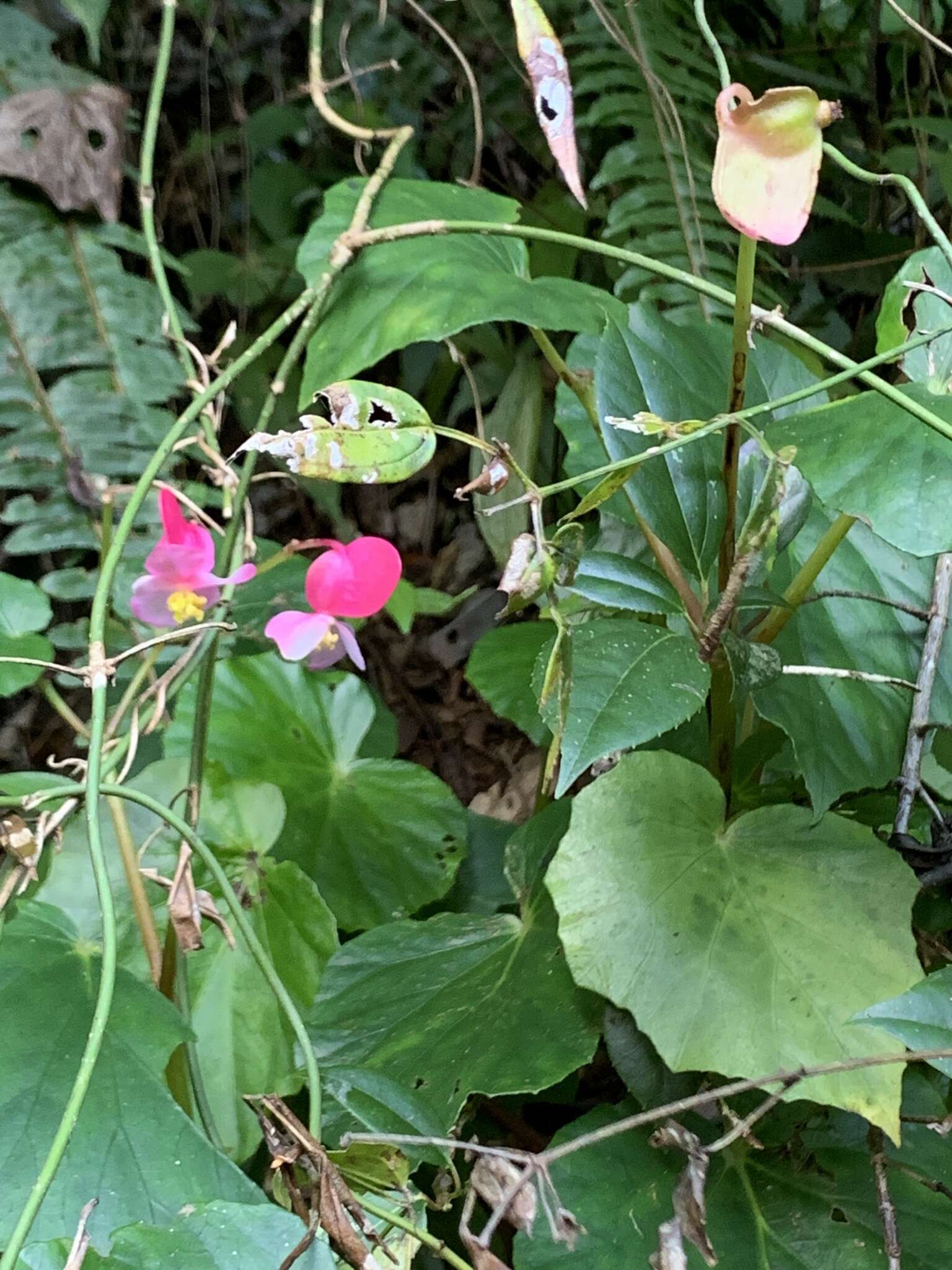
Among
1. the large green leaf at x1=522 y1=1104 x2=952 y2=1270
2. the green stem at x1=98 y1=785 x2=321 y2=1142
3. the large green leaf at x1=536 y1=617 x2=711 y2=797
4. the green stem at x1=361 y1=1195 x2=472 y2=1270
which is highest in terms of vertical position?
the large green leaf at x1=536 y1=617 x2=711 y2=797

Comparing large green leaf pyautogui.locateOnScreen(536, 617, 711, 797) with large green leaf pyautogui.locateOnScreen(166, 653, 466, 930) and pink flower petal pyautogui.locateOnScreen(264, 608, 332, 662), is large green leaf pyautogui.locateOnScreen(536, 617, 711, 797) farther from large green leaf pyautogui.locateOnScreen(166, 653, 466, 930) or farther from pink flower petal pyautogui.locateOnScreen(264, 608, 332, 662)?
large green leaf pyautogui.locateOnScreen(166, 653, 466, 930)

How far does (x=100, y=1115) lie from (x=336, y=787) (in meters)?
0.41

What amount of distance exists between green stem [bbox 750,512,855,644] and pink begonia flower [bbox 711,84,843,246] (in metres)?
0.18

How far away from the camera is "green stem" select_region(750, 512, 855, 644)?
483mm

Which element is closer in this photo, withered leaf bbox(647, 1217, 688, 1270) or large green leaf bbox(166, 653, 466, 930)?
withered leaf bbox(647, 1217, 688, 1270)

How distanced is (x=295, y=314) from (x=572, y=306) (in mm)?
182

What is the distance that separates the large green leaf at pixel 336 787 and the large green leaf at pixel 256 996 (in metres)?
0.09

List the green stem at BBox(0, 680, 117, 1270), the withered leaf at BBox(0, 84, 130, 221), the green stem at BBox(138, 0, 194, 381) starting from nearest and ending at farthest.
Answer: the green stem at BBox(0, 680, 117, 1270) < the green stem at BBox(138, 0, 194, 381) < the withered leaf at BBox(0, 84, 130, 221)

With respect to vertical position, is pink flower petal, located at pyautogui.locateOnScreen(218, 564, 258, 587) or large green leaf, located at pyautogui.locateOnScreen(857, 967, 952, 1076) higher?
pink flower petal, located at pyautogui.locateOnScreen(218, 564, 258, 587)

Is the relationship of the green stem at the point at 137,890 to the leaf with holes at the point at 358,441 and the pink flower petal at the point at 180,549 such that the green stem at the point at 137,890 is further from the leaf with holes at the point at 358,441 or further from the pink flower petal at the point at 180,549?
the leaf with holes at the point at 358,441

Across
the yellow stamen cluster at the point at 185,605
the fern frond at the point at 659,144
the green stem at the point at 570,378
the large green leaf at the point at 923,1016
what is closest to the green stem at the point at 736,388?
the green stem at the point at 570,378

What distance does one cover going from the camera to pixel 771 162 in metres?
0.34

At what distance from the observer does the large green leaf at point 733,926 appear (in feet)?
1.45

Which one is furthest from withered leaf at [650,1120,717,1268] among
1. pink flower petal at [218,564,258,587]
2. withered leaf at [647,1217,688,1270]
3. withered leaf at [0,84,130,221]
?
withered leaf at [0,84,130,221]
